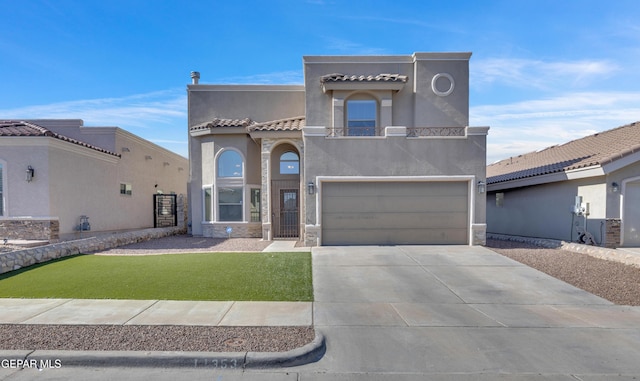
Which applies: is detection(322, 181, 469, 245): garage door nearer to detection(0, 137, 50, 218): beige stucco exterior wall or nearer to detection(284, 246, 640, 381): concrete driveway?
detection(284, 246, 640, 381): concrete driveway

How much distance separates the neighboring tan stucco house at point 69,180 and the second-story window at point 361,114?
1130 centimetres

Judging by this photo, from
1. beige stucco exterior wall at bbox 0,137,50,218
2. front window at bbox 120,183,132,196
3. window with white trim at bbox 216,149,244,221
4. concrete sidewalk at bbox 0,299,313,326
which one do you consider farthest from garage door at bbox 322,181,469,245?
front window at bbox 120,183,132,196

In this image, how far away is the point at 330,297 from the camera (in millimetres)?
7207

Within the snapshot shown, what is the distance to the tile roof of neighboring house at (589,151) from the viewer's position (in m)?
12.7

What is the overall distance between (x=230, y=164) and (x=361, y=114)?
6.32 m

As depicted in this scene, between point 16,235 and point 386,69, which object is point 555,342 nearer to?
point 386,69

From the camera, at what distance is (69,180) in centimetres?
1419

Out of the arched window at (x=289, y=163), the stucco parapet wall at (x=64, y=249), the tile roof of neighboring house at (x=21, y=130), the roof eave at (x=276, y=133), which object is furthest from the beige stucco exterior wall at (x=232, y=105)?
the tile roof of neighboring house at (x=21, y=130)

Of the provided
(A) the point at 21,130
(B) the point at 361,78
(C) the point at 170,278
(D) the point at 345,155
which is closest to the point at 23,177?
(A) the point at 21,130

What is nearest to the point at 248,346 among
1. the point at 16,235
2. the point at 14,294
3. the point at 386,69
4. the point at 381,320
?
the point at 381,320

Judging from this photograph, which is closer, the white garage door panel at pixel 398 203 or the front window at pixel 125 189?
the white garage door panel at pixel 398 203

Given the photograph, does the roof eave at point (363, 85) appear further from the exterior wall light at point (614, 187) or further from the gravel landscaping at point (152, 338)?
the gravel landscaping at point (152, 338)

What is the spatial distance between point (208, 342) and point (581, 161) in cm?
1520

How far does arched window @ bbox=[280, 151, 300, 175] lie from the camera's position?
52.4ft
